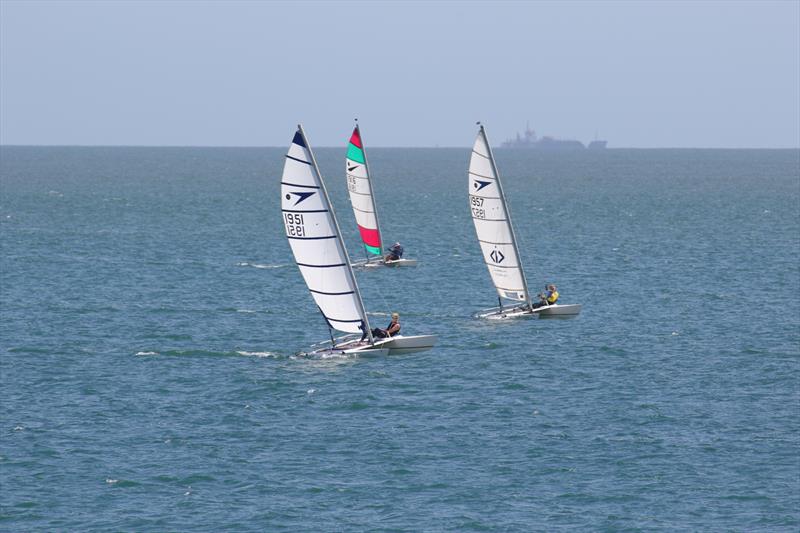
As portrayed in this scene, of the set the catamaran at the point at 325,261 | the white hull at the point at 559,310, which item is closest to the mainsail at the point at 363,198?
the white hull at the point at 559,310

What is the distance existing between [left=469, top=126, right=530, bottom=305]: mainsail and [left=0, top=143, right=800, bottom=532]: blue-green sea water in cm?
231

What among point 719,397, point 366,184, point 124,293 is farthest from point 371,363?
point 366,184

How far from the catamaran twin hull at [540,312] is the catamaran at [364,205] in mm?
23419

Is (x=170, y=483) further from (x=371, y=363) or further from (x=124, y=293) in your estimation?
(x=124, y=293)

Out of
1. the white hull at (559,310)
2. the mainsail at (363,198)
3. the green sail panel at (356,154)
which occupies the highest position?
the green sail panel at (356,154)

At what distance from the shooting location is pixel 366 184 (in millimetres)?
95500

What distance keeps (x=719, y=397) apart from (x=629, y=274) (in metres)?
41.7

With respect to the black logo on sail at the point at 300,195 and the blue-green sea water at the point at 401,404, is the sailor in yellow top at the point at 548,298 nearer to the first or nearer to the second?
the blue-green sea water at the point at 401,404

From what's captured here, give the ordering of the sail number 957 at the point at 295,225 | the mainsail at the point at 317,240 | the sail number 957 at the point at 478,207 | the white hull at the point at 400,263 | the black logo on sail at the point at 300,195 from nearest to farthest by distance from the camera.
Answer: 1. the mainsail at the point at 317,240
2. the black logo on sail at the point at 300,195
3. the sail number 957 at the point at 295,225
4. the sail number 957 at the point at 478,207
5. the white hull at the point at 400,263

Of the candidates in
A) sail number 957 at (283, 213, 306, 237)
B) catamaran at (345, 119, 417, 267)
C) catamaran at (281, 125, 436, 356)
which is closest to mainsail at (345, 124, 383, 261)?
catamaran at (345, 119, 417, 267)

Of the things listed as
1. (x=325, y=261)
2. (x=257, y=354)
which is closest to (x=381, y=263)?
(x=257, y=354)

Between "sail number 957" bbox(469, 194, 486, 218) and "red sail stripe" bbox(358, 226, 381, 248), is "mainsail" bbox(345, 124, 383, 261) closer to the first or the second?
"red sail stripe" bbox(358, 226, 381, 248)

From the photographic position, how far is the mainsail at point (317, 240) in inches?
2151

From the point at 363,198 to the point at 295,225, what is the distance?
3988cm
